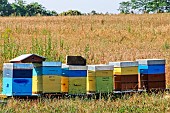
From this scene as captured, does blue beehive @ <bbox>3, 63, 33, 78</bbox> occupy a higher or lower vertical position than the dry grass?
lower

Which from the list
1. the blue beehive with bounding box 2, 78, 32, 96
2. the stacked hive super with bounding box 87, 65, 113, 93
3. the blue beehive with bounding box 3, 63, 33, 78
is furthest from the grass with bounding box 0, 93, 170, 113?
the stacked hive super with bounding box 87, 65, 113, 93

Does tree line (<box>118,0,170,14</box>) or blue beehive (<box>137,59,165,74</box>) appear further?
tree line (<box>118,0,170,14</box>)

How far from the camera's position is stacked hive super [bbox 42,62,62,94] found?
9.86 meters

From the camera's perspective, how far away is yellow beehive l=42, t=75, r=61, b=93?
9867 millimetres

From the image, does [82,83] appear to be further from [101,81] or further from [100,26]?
[100,26]

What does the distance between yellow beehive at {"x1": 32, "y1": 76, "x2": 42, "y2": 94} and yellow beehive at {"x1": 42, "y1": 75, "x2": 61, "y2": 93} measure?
10 cm

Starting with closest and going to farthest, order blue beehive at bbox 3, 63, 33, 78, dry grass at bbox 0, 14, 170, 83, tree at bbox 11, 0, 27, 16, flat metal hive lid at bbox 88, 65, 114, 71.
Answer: blue beehive at bbox 3, 63, 33, 78 → flat metal hive lid at bbox 88, 65, 114, 71 → dry grass at bbox 0, 14, 170, 83 → tree at bbox 11, 0, 27, 16

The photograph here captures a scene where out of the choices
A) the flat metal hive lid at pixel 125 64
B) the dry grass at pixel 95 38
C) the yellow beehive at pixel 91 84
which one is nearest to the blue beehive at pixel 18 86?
the yellow beehive at pixel 91 84

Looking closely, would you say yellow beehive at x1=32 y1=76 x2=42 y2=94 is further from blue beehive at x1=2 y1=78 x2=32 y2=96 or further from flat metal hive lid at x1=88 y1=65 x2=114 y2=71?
flat metal hive lid at x1=88 y1=65 x2=114 y2=71

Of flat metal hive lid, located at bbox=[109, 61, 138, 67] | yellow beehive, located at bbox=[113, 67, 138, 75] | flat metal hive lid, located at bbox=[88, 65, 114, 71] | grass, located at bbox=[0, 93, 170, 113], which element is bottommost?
grass, located at bbox=[0, 93, 170, 113]

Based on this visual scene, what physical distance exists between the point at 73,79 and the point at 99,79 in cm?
66

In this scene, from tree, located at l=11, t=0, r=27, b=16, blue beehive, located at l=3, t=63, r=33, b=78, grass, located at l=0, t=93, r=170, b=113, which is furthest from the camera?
tree, located at l=11, t=0, r=27, b=16

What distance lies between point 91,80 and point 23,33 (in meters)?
16.8

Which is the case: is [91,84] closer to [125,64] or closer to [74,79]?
[74,79]
